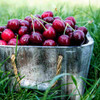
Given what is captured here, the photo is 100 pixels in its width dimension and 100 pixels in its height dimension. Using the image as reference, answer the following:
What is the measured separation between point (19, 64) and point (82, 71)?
431 mm

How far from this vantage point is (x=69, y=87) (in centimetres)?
124

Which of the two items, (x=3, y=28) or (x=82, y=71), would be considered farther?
(x=3, y=28)

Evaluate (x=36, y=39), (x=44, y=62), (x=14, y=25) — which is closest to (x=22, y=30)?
(x=14, y=25)

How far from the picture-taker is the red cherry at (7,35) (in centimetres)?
133

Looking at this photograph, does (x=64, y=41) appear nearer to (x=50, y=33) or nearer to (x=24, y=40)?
(x=50, y=33)

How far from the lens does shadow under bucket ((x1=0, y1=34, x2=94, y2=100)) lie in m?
1.14

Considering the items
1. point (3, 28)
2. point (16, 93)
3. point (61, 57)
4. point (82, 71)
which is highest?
point (3, 28)

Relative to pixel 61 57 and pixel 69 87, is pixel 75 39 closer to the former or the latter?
pixel 61 57

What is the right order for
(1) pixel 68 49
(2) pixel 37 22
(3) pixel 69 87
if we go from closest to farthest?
(1) pixel 68 49
(3) pixel 69 87
(2) pixel 37 22

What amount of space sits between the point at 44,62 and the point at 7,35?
1.23ft

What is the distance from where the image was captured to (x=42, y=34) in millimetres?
1329

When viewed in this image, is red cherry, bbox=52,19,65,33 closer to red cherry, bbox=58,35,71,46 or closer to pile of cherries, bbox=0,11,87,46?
pile of cherries, bbox=0,11,87,46

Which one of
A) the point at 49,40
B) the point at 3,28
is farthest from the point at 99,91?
the point at 3,28

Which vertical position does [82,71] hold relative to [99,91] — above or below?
above
